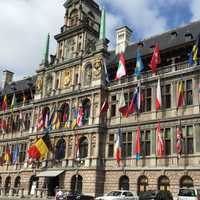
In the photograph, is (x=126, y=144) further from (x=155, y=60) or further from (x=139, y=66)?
(x=155, y=60)

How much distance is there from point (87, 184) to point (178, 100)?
13.8m

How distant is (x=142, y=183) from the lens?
1460 inches

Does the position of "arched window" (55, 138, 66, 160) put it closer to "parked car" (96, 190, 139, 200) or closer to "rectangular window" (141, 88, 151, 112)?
"rectangular window" (141, 88, 151, 112)

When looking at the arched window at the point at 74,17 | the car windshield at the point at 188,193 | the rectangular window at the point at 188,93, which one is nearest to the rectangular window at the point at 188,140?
the rectangular window at the point at 188,93

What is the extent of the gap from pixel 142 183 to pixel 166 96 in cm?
955

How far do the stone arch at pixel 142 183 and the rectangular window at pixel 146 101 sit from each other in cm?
739

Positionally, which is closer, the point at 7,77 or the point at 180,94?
the point at 180,94

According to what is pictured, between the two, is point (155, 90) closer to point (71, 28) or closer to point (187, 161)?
point (187, 161)

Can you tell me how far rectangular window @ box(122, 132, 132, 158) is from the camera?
3941 cm

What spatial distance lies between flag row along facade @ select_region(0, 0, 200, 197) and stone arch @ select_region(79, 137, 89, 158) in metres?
0.12

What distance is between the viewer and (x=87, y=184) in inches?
1561

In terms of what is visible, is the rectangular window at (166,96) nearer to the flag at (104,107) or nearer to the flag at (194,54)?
the flag at (194,54)

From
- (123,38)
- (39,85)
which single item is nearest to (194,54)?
(123,38)

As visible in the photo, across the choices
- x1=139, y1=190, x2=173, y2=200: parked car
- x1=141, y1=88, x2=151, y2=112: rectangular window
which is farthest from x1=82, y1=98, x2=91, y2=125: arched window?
x1=139, y1=190, x2=173, y2=200: parked car
